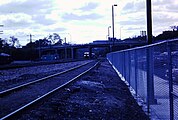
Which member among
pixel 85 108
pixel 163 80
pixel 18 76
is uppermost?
pixel 163 80

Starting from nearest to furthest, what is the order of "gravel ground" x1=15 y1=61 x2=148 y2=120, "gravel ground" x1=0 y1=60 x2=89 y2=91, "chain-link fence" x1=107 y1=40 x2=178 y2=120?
"chain-link fence" x1=107 y1=40 x2=178 y2=120 → "gravel ground" x1=15 y1=61 x2=148 y2=120 → "gravel ground" x1=0 y1=60 x2=89 y2=91

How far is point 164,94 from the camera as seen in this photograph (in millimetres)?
8219

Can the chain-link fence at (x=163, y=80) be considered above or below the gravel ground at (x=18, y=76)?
above

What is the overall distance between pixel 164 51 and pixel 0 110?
20.9 feet

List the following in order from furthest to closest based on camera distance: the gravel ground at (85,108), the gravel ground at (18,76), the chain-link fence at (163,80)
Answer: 1. the gravel ground at (18,76)
2. the gravel ground at (85,108)
3. the chain-link fence at (163,80)

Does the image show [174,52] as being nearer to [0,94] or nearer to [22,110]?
[22,110]

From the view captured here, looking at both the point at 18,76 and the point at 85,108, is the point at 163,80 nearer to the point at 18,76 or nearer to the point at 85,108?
the point at 85,108

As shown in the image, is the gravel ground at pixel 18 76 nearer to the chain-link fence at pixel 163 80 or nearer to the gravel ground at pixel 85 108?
the gravel ground at pixel 85 108

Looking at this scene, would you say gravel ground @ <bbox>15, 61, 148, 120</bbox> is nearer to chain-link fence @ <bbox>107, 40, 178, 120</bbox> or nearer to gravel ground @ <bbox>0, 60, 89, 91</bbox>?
chain-link fence @ <bbox>107, 40, 178, 120</bbox>

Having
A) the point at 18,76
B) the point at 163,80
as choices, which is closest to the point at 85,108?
the point at 163,80

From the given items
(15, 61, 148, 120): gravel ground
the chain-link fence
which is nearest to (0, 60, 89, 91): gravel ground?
(15, 61, 148, 120): gravel ground

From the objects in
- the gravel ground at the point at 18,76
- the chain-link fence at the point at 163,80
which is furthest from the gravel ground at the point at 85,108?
the gravel ground at the point at 18,76

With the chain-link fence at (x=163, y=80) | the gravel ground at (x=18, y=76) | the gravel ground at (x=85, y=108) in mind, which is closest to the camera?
the chain-link fence at (x=163, y=80)

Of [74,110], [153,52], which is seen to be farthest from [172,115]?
[74,110]
